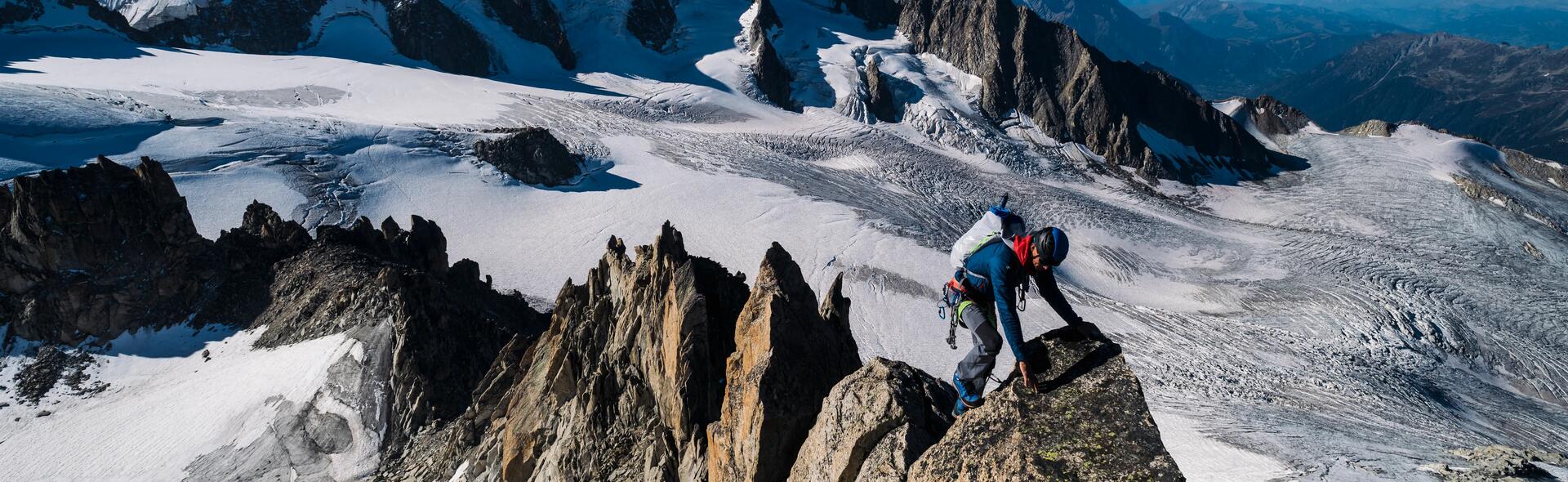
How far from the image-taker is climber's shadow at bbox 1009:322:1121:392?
23.7ft

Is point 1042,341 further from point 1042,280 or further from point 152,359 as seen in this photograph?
point 152,359

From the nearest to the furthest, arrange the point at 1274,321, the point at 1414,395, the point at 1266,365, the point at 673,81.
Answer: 1. the point at 1414,395
2. the point at 1266,365
3. the point at 1274,321
4. the point at 673,81

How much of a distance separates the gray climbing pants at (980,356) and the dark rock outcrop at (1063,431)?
0.48 meters

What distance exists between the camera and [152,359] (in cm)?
2923

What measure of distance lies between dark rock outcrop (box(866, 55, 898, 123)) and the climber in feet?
232

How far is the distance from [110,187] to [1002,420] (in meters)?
39.5

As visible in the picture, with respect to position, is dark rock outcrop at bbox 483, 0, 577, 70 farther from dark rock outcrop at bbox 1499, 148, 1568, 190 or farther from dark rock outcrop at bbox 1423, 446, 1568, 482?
dark rock outcrop at bbox 1499, 148, 1568, 190

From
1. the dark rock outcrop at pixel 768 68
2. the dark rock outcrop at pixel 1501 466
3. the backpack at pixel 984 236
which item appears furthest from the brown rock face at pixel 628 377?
the dark rock outcrop at pixel 768 68

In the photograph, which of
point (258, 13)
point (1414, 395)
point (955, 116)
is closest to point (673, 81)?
point (955, 116)

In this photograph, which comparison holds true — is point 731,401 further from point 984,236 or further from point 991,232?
point 991,232

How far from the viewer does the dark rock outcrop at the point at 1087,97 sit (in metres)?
75.7

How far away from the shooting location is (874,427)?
787cm

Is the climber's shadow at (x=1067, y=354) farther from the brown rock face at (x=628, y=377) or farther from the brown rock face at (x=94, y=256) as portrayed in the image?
the brown rock face at (x=94, y=256)

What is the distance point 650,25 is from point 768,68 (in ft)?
59.9
